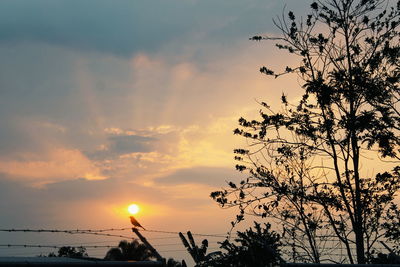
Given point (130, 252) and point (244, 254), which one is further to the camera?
point (130, 252)

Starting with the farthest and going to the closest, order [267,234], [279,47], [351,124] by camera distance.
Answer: [279,47] < [351,124] < [267,234]

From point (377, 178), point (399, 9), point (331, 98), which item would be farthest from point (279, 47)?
point (377, 178)

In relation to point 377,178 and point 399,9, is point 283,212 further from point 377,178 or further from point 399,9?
point 399,9

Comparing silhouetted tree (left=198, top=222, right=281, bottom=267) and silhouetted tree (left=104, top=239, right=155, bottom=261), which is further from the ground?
silhouetted tree (left=104, top=239, right=155, bottom=261)

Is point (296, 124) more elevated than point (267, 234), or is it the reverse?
point (296, 124)

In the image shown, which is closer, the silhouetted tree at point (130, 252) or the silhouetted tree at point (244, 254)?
the silhouetted tree at point (244, 254)

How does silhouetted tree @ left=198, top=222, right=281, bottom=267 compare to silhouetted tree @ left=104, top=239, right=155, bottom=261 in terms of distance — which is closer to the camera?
silhouetted tree @ left=198, top=222, right=281, bottom=267

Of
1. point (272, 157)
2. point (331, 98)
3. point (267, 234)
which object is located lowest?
point (267, 234)

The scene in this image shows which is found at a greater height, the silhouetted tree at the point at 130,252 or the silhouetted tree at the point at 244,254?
the silhouetted tree at the point at 130,252

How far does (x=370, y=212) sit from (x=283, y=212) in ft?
11.1

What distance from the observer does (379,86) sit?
2145 cm

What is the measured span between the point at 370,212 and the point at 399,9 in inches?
309

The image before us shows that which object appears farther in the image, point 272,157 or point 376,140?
point 272,157

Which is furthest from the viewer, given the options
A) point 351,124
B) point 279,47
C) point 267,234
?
point 279,47
